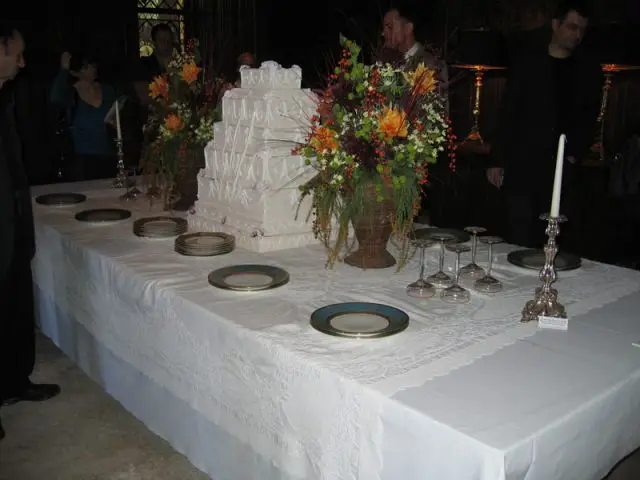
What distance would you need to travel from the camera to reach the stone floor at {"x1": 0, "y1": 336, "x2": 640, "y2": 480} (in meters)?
2.35

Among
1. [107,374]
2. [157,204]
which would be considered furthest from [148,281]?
[157,204]

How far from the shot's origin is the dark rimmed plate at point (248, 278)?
76.5 inches

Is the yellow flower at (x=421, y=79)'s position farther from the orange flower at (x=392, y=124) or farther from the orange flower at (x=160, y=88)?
the orange flower at (x=160, y=88)

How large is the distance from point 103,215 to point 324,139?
50.7 inches

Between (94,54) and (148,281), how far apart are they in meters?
4.72

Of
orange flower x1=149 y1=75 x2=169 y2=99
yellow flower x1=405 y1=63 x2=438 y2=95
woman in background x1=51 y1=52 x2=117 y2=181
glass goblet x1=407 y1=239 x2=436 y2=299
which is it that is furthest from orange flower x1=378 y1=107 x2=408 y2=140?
woman in background x1=51 y1=52 x2=117 y2=181

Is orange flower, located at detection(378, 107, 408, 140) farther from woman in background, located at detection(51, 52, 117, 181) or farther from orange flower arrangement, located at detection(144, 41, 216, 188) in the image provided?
woman in background, located at detection(51, 52, 117, 181)

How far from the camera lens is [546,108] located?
329 cm

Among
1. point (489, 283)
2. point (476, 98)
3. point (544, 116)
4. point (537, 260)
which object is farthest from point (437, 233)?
point (476, 98)

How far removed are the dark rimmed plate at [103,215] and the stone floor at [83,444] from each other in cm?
76

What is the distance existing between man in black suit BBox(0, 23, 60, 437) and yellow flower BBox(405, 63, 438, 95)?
1.48 m

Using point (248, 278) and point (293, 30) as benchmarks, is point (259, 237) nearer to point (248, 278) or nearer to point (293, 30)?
point (248, 278)

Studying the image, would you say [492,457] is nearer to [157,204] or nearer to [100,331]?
[100,331]

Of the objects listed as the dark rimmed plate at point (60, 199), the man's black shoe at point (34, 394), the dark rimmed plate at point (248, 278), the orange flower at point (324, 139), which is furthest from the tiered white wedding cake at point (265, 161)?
the man's black shoe at point (34, 394)
